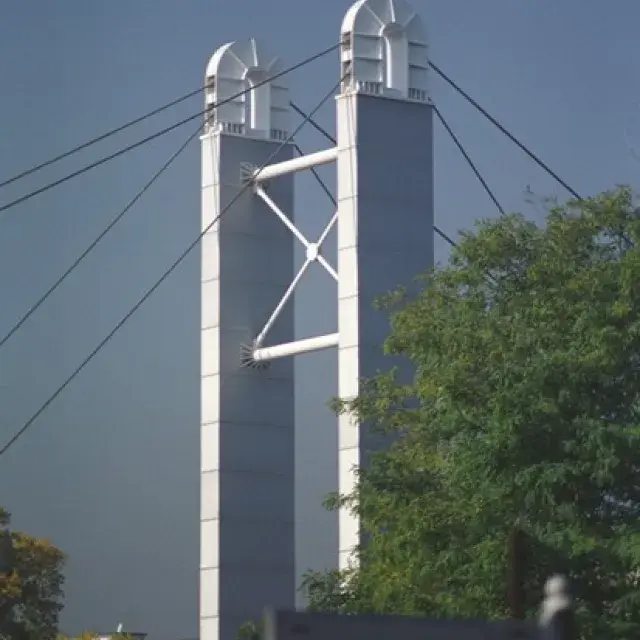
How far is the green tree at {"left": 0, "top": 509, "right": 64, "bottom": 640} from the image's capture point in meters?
54.5

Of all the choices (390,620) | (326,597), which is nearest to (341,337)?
(326,597)

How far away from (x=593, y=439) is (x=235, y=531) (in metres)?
11.7

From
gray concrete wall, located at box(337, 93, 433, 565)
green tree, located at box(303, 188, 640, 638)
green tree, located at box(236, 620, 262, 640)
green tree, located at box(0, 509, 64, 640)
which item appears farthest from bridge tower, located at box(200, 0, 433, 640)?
green tree, located at box(0, 509, 64, 640)

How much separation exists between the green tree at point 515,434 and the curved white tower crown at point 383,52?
4938 millimetres

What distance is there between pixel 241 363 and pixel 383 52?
6.35m

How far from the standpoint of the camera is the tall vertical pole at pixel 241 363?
39312 millimetres

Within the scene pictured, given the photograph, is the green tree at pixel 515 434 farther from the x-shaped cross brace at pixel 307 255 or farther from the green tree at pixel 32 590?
the green tree at pixel 32 590

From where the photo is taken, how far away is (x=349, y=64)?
37.1m

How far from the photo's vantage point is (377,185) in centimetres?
3688

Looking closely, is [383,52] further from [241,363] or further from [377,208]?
[241,363]

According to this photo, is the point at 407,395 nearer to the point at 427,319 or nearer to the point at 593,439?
the point at 427,319

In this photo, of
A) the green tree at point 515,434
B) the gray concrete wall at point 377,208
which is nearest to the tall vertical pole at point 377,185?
the gray concrete wall at point 377,208

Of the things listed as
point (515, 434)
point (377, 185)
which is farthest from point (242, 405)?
point (515, 434)

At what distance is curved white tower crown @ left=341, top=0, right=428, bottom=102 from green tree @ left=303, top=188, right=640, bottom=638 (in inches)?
194
